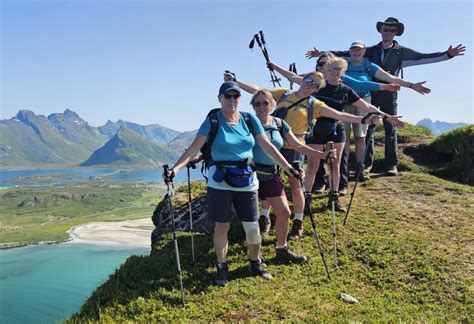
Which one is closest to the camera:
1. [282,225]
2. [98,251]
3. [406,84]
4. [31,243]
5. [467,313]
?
[467,313]

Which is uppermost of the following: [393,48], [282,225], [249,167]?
[393,48]

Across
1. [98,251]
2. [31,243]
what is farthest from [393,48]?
[31,243]

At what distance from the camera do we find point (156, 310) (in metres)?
6.81

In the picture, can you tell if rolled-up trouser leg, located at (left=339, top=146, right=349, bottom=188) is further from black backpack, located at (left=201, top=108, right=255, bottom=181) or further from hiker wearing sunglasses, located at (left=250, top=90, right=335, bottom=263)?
black backpack, located at (left=201, top=108, right=255, bottom=181)

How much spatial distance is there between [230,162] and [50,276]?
409 feet

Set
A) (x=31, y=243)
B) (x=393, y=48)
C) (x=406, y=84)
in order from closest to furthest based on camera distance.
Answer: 1. (x=406, y=84)
2. (x=393, y=48)
3. (x=31, y=243)

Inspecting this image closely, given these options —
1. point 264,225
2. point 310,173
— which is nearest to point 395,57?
point 310,173

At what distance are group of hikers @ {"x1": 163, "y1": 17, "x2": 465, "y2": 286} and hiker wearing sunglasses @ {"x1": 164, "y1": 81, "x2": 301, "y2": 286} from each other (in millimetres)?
18

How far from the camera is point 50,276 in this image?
114 m

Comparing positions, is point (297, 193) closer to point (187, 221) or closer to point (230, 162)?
point (230, 162)

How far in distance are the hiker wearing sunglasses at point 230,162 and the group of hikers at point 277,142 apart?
0.02 m

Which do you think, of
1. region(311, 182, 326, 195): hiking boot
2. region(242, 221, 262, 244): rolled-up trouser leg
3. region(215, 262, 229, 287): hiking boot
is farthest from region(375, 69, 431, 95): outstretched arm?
region(215, 262, 229, 287): hiking boot

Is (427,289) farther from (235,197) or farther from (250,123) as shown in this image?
(250,123)

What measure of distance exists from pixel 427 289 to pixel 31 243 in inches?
7422
